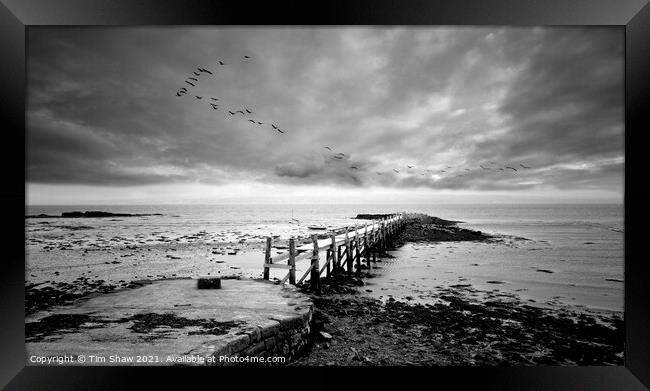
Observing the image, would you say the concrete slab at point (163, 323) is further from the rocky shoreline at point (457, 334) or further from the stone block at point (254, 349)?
the rocky shoreline at point (457, 334)

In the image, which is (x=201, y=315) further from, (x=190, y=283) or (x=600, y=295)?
(x=600, y=295)

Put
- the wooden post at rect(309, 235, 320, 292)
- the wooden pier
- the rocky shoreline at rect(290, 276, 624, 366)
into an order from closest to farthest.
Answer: the rocky shoreline at rect(290, 276, 624, 366), the wooden pier, the wooden post at rect(309, 235, 320, 292)

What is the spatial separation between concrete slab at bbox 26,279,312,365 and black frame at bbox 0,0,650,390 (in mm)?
403

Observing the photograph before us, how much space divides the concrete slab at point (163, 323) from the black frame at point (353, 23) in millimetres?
403

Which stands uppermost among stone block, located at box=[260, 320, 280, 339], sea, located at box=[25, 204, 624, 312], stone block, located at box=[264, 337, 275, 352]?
stone block, located at box=[260, 320, 280, 339]

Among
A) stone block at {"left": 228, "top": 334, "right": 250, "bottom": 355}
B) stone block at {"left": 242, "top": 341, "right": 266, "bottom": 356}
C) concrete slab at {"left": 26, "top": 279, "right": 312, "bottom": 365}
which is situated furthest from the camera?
stone block at {"left": 242, "top": 341, "right": 266, "bottom": 356}

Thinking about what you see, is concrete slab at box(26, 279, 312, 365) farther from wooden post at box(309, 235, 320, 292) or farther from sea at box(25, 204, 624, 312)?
sea at box(25, 204, 624, 312)

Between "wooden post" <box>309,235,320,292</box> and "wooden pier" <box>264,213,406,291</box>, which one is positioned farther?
"wooden post" <box>309,235,320,292</box>

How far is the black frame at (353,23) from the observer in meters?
3.99

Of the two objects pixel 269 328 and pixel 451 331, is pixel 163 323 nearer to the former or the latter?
pixel 269 328

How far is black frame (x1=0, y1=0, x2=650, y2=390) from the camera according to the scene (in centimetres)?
399

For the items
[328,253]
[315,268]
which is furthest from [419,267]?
[315,268]

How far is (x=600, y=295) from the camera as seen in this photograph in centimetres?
A: 952

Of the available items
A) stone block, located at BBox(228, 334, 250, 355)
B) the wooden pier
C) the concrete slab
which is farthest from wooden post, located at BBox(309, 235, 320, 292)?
stone block, located at BBox(228, 334, 250, 355)
